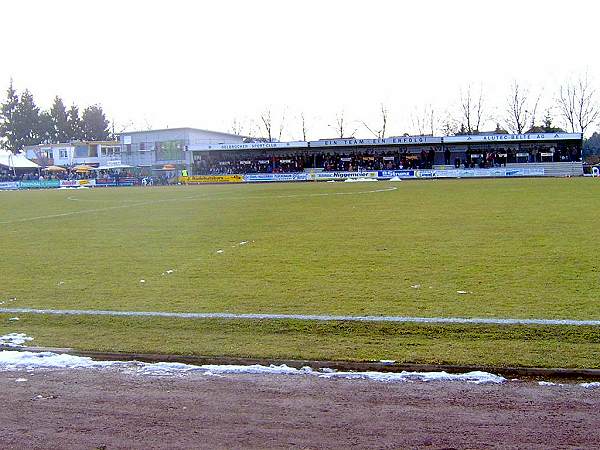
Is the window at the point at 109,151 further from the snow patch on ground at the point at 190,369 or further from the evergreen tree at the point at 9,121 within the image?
the snow patch on ground at the point at 190,369

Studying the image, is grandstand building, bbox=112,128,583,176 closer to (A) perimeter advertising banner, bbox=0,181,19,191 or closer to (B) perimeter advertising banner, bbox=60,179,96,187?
(B) perimeter advertising banner, bbox=60,179,96,187

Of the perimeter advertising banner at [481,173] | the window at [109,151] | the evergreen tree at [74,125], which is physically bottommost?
the perimeter advertising banner at [481,173]

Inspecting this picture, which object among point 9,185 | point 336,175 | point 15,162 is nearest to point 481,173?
point 336,175

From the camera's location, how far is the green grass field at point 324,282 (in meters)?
6.86

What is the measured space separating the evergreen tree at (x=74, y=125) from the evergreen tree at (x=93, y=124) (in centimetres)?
170

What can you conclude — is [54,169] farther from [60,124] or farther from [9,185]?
[60,124]

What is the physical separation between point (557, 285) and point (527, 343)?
10.7 ft

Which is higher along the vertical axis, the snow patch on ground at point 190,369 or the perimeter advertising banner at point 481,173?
the perimeter advertising banner at point 481,173

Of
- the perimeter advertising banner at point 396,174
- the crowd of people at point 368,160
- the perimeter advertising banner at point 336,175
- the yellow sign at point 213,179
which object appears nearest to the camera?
the perimeter advertising banner at point 396,174

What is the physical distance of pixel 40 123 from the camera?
128125 millimetres

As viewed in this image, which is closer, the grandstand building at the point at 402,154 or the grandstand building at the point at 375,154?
the grandstand building at the point at 402,154

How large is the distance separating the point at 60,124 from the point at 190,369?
454ft

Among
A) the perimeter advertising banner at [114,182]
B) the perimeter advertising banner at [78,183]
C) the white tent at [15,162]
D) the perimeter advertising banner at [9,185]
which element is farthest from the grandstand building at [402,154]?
the white tent at [15,162]

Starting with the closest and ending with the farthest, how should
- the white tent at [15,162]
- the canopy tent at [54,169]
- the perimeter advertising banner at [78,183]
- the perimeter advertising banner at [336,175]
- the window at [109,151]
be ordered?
the perimeter advertising banner at [336,175] < the perimeter advertising banner at [78,183] < the canopy tent at [54,169] < the white tent at [15,162] < the window at [109,151]
